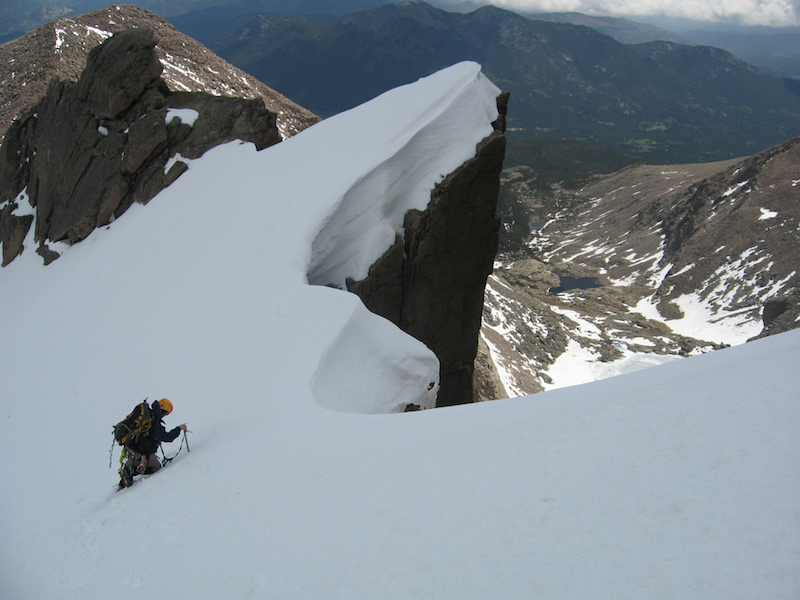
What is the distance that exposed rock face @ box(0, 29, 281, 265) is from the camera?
24625mm

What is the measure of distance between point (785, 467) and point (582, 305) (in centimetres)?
8395

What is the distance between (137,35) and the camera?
85.8ft

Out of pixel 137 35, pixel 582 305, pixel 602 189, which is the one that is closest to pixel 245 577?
pixel 137 35

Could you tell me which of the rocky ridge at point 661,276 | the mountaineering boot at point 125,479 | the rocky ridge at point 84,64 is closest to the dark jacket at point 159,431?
the mountaineering boot at point 125,479

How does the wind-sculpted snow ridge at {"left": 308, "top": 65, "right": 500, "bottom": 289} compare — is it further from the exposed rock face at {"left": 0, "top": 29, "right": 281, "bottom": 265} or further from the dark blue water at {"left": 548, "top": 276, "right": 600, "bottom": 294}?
the dark blue water at {"left": 548, "top": 276, "right": 600, "bottom": 294}

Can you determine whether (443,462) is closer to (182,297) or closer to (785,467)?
(785,467)

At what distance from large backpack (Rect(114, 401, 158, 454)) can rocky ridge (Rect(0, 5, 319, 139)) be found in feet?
142

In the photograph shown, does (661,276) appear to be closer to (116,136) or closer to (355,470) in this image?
(116,136)

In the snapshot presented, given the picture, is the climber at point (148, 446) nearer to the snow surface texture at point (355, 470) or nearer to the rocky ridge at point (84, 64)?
the snow surface texture at point (355, 470)

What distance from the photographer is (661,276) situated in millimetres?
104125

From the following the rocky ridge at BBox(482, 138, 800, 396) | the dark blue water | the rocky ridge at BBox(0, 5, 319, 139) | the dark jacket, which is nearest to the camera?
the dark jacket

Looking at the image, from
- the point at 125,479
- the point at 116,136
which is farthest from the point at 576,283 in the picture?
the point at 125,479

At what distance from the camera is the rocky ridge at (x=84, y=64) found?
160 feet

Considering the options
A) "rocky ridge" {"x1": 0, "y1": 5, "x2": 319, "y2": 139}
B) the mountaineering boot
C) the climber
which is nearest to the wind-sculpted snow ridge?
the climber
